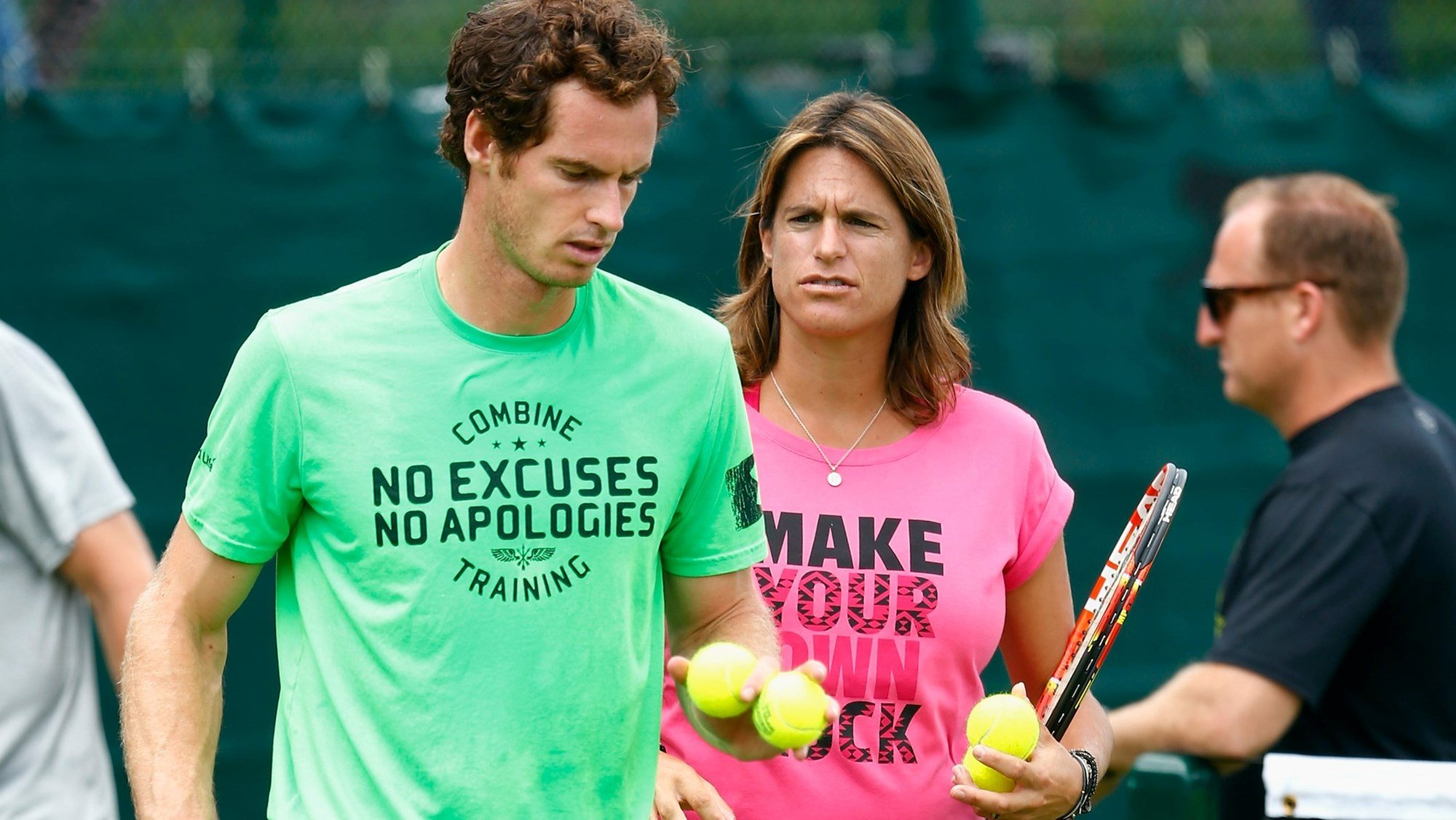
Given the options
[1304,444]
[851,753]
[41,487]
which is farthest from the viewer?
[1304,444]

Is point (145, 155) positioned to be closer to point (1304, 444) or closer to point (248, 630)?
point (248, 630)

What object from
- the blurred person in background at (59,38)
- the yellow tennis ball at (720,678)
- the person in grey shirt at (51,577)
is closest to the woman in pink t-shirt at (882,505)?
the yellow tennis ball at (720,678)

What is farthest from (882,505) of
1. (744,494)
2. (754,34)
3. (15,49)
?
(15,49)

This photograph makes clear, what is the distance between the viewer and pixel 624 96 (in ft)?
7.45

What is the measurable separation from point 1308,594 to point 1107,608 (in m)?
0.70

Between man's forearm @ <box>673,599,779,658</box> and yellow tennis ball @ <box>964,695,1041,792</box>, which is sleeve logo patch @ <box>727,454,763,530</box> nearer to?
man's forearm @ <box>673,599,779,658</box>

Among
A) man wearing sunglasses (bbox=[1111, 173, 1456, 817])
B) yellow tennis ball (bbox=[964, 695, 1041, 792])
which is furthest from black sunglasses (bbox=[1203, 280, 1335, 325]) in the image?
yellow tennis ball (bbox=[964, 695, 1041, 792])

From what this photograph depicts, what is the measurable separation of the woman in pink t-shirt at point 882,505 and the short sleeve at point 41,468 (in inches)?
44.8

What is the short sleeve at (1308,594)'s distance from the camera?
3320mm

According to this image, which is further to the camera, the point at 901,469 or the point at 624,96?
the point at 901,469

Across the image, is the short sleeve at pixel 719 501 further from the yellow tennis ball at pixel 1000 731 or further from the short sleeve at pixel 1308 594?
the short sleeve at pixel 1308 594

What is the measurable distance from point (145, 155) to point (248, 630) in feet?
4.68

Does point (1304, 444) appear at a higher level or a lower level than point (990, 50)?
lower

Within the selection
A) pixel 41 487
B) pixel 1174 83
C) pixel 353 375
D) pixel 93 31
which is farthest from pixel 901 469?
pixel 93 31
